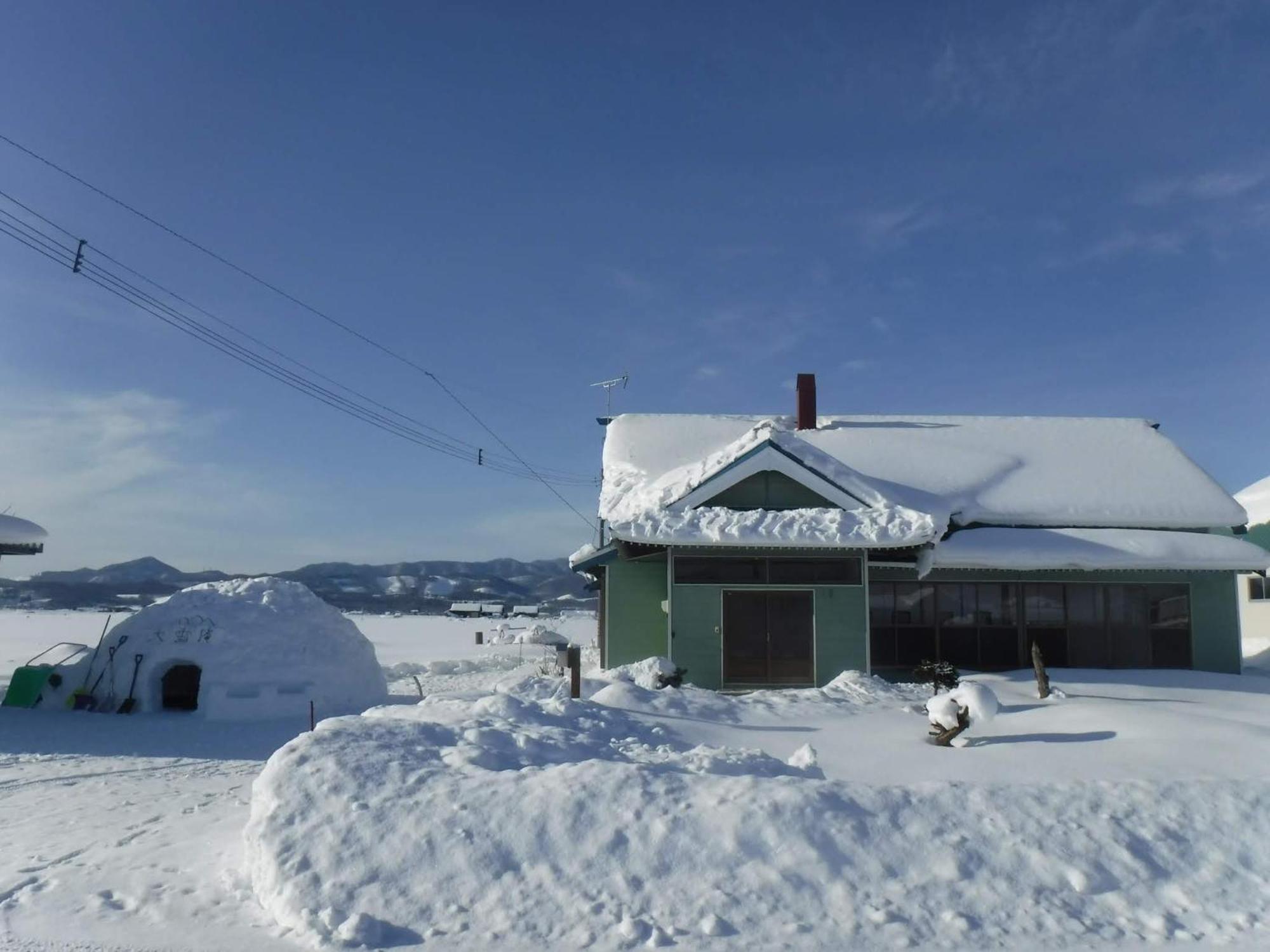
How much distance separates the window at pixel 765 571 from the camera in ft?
57.2

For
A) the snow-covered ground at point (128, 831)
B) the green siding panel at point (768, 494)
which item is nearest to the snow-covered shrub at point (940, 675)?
the green siding panel at point (768, 494)

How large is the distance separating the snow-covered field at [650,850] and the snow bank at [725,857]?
0.7 inches

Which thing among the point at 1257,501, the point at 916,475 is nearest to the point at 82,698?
the point at 916,475

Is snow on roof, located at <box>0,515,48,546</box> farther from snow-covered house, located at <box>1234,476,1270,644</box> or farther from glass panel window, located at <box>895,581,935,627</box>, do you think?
snow-covered house, located at <box>1234,476,1270,644</box>

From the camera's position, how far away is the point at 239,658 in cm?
1938

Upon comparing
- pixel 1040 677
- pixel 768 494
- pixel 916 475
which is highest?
pixel 916 475

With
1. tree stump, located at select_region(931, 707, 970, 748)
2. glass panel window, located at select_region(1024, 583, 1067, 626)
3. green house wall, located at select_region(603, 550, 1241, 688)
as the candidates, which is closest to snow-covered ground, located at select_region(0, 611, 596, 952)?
green house wall, located at select_region(603, 550, 1241, 688)

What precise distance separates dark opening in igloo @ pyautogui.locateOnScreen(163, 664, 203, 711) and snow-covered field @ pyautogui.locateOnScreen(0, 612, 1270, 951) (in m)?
10.3

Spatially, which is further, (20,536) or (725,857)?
(20,536)

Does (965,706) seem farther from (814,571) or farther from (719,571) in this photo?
(719,571)

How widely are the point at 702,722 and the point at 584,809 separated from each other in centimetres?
566

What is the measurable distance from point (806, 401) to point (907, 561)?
7.10 m

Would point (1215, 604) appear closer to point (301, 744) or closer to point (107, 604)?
point (301, 744)

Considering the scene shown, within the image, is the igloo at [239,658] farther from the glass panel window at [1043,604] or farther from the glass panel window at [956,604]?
the glass panel window at [1043,604]
